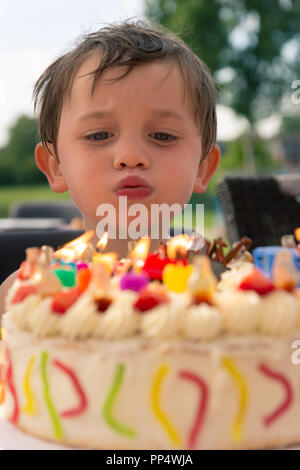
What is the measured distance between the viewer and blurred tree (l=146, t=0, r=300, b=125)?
23.2 m

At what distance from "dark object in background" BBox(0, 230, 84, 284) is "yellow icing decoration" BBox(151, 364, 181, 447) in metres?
1.70

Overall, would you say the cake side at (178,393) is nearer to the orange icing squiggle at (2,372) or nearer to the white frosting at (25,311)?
the white frosting at (25,311)

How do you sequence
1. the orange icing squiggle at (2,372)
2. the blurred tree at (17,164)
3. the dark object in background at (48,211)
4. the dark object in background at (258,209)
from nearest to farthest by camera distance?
the orange icing squiggle at (2,372), the dark object in background at (258,209), the dark object in background at (48,211), the blurred tree at (17,164)

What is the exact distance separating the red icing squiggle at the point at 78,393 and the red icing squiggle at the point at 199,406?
0.17 meters

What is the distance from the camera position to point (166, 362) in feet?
2.89

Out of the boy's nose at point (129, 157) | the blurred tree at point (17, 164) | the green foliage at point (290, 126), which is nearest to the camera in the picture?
the boy's nose at point (129, 157)

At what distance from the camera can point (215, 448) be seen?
895 mm

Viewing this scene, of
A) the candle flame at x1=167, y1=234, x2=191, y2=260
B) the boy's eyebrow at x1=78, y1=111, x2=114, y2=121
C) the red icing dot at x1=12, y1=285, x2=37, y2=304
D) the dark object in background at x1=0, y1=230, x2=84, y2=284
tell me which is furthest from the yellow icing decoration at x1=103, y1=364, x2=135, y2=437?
the dark object in background at x1=0, y1=230, x2=84, y2=284

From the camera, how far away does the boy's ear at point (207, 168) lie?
7.14ft

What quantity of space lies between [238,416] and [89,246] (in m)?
0.66

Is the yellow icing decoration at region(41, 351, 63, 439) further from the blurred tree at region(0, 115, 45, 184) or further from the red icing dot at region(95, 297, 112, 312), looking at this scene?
the blurred tree at region(0, 115, 45, 184)

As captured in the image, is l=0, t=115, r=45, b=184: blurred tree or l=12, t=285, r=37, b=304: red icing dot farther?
l=0, t=115, r=45, b=184: blurred tree

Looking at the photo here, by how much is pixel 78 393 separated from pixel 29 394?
0.12m

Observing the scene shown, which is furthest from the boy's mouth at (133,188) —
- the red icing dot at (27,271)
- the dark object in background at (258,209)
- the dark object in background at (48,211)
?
the dark object in background at (48,211)
